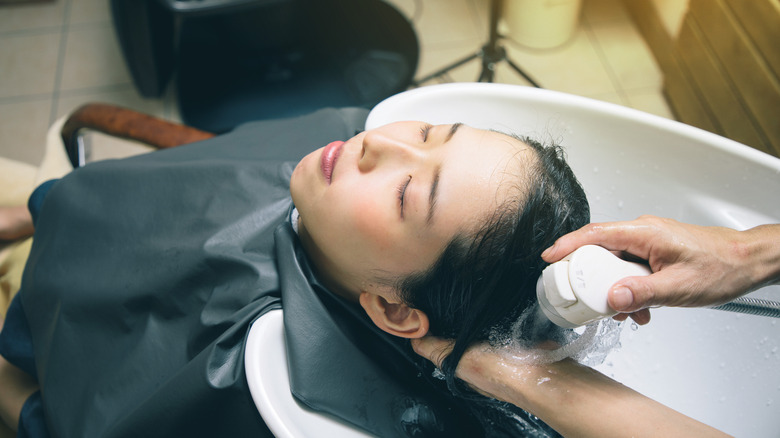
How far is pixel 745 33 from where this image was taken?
5.01 feet

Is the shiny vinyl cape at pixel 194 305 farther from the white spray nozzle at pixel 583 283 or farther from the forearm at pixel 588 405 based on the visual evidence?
the white spray nozzle at pixel 583 283

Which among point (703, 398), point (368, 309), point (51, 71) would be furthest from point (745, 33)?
point (51, 71)

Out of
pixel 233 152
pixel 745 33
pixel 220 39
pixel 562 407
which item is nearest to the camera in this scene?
pixel 562 407

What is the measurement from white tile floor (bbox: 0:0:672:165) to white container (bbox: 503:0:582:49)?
0.13 feet

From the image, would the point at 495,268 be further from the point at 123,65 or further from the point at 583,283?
the point at 123,65

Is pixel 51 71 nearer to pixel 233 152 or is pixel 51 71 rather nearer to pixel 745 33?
pixel 233 152

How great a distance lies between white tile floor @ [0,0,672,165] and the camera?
222cm

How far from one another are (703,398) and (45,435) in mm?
1245

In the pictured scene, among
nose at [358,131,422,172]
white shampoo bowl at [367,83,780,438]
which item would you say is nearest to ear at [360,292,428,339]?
nose at [358,131,422,172]

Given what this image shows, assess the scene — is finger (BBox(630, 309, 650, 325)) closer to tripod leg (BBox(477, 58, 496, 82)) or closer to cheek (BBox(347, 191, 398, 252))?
cheek (BBox(347, 191, 398, 252))

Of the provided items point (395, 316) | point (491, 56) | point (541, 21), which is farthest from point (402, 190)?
point (541, 21)

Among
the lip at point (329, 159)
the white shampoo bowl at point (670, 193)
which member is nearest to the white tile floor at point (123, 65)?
the white shampoo bowl at point (670, 193)

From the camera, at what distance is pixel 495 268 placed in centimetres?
83

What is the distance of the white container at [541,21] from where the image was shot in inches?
84.9
